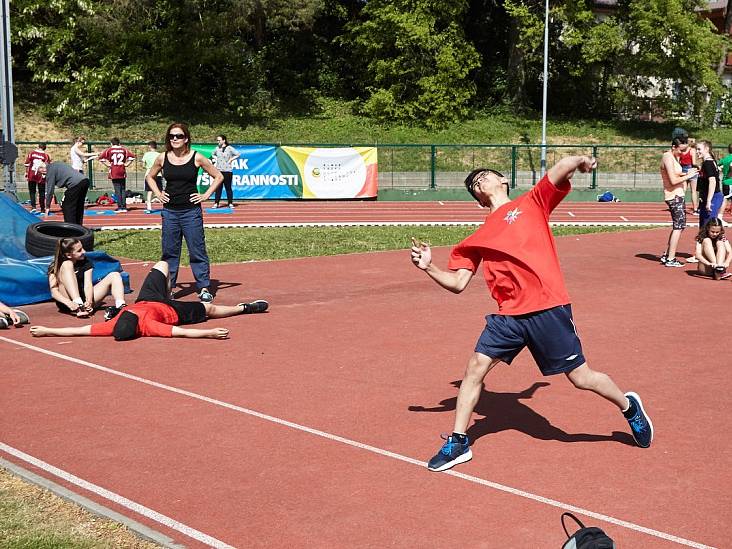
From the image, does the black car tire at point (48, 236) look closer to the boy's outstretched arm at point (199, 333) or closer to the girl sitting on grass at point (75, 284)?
the girl sitting on grass at point (75, 284)

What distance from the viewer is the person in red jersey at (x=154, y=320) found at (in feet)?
32.0

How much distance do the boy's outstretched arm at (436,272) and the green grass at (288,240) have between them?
1044 centimetres

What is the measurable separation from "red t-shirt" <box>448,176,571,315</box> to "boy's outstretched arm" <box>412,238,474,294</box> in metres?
0.20

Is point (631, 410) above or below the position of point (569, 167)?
below

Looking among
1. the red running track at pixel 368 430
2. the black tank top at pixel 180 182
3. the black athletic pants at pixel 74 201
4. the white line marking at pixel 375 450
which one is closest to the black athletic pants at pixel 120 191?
the black athletic pants at pixel 74 201

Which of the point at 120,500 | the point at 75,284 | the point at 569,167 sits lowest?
the point at 120,500

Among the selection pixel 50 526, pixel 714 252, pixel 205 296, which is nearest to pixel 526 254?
pixel 50 526

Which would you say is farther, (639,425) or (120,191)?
(120,191)

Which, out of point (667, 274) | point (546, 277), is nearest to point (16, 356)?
point (546, 277)

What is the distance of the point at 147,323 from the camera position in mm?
9906

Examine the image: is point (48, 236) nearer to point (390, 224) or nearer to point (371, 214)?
point (390, 224)

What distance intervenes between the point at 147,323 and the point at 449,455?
4830 millimetres

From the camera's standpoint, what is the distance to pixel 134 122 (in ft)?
149

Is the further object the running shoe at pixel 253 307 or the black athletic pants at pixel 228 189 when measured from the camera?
the black athletic pants at pixel 228 189
